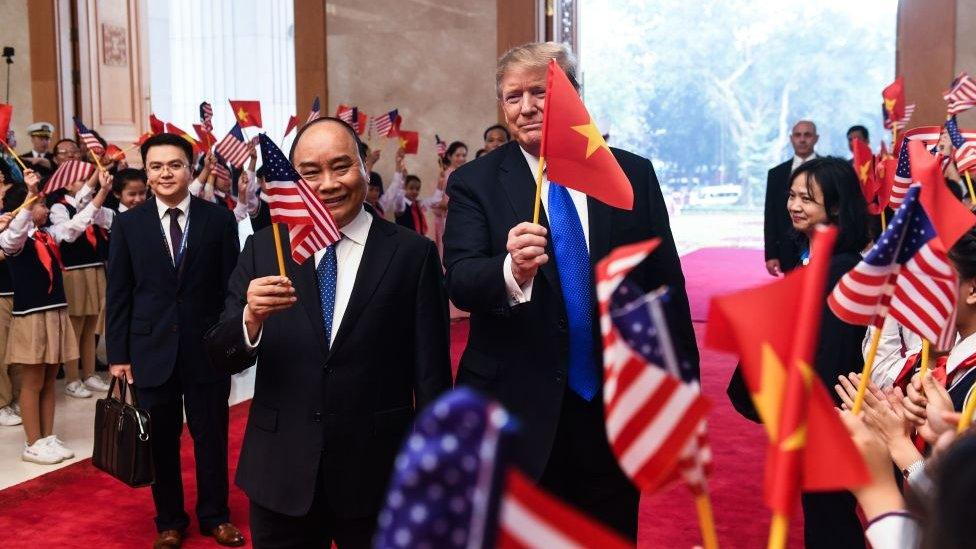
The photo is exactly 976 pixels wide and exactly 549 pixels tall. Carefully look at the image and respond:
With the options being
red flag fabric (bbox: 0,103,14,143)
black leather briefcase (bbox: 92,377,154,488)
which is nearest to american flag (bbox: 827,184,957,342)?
black leather briefcase (bbox: 92,377,154,488)

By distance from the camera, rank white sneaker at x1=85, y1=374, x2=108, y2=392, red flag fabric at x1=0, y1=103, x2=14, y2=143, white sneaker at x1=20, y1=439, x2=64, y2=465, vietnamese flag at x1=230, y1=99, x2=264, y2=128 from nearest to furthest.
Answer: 1. white sneaker at x1=20, y1=439, x2=64, y2=465
2. red flag fabric at x1=0, y1=103, x2=14, y2=143
3. white sneaker at x1=85, y1=374, x2=108, y2=392
4. vietnamese flag at x1=230, y1=99, x2=264, y2=128

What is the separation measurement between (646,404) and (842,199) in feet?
8.72

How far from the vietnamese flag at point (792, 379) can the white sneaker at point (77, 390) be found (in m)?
7.26

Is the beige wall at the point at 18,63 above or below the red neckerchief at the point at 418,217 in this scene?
above

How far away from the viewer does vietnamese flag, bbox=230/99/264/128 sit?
927cm

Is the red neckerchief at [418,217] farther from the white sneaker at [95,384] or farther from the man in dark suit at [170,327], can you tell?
the man in dark suit at [170,327]

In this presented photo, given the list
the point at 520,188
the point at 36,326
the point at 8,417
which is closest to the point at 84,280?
the point at 8,417

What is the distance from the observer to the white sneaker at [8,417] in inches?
272

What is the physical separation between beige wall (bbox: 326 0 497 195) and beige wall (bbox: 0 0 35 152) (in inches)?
151

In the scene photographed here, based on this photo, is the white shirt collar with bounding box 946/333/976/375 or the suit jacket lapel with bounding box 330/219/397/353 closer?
the white shirt collar with bounding box 946/333/976/375

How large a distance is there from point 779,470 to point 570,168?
162 centimetres

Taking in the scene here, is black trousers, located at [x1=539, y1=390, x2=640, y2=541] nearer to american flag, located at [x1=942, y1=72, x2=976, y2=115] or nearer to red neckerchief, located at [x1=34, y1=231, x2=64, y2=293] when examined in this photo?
red neckerchief, located at [x1=34, y1=231, x2=64, y2=293]

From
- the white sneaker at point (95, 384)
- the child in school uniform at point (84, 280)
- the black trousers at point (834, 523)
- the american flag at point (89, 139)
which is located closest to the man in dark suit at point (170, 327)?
the black trousers at point (834, 523)

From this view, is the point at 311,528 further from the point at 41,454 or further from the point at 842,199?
the point at 41,454
